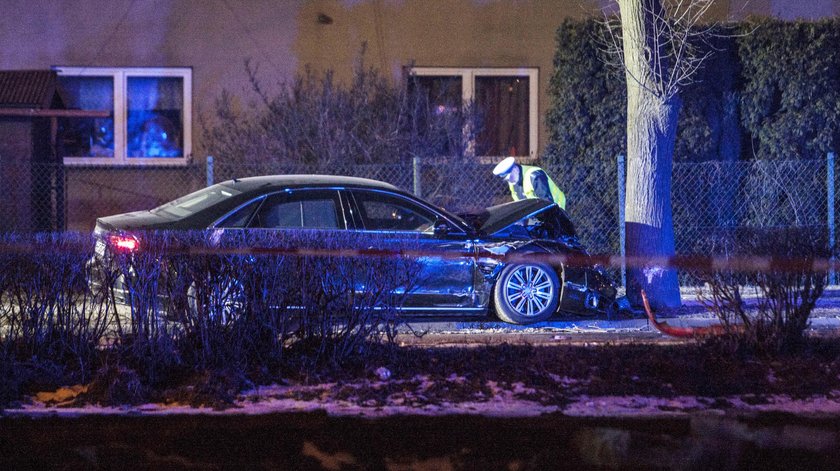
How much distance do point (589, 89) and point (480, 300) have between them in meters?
5.52

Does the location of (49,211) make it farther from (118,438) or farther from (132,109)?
(118,438)

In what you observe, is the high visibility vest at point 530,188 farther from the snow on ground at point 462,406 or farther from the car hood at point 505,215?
the snow on ground at point 462,406

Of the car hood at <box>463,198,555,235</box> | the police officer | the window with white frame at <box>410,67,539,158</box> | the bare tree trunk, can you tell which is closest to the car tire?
the car hood at <box>463,198,555,235</box>

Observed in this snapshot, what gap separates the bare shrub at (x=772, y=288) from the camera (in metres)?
7.21

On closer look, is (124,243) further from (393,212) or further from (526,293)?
(526,293)

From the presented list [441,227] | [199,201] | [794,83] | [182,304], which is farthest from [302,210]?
[794,83]

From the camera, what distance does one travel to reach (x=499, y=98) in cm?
1639

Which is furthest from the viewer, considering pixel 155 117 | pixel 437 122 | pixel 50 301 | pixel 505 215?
pixel 155 117

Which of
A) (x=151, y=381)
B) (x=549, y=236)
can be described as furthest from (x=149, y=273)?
(x=549, y=236)

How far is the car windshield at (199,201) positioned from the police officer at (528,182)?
132 inches

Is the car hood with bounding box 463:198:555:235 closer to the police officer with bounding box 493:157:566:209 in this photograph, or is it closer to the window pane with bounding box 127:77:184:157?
the police officer with bounding box 493:157:566:209

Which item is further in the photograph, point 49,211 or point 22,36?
point 22,36

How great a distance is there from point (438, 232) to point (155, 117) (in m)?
8.26

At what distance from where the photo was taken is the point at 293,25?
16.0 metres
